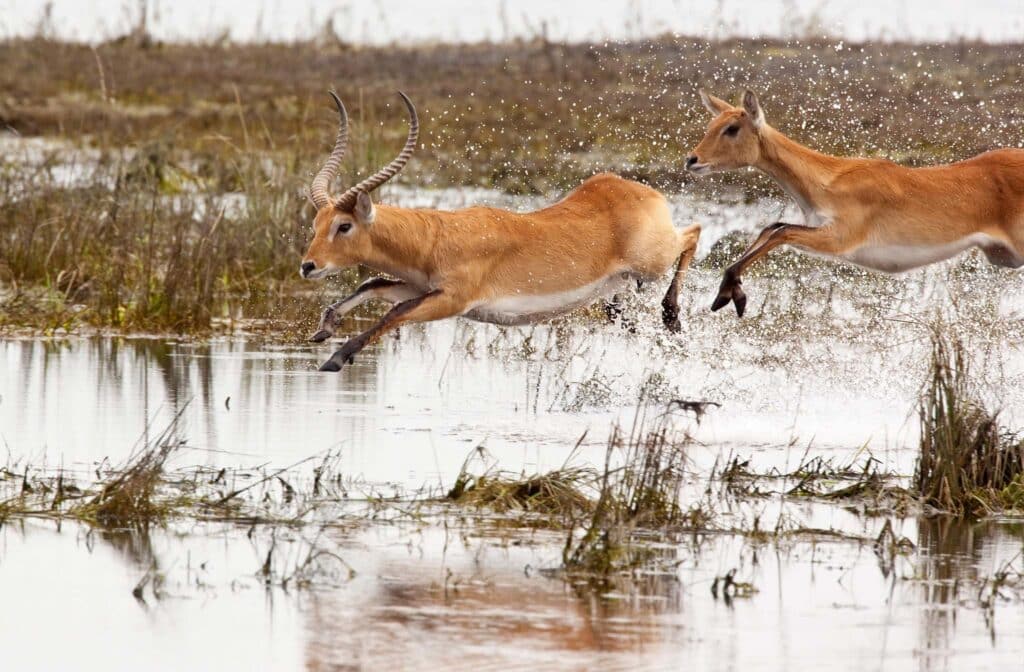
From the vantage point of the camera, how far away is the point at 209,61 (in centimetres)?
4631

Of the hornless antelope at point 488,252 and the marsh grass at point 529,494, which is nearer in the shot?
the marsh grass at point 529,494

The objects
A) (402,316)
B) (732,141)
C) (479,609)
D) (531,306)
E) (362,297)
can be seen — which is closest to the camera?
(479,609)

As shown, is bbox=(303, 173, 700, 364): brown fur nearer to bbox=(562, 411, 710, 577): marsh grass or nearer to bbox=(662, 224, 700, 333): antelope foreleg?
bbox=(662, 224, 700, 333): antelope foreleg

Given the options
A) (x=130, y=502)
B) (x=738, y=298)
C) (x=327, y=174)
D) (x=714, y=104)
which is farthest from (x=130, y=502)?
(x=714, y=104)

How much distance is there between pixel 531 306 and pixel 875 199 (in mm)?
2266

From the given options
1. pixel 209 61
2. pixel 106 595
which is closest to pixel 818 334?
pixel 106 595

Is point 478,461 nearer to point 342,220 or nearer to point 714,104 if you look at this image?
point 342,220

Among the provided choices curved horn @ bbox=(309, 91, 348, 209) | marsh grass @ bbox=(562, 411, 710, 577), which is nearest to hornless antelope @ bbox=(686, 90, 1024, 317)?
curved horn @ bbox=(309, 91, 348, 209)

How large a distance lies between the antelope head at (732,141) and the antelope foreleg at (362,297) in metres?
1.91

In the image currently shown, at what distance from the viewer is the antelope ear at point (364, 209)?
1032 cm

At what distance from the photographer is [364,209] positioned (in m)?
10.4

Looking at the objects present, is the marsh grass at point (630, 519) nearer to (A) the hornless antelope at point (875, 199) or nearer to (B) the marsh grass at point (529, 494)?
(B) the marsh grass at point (529, 494)

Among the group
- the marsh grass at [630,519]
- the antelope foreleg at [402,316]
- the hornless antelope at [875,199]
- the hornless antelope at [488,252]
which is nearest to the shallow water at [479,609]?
the marsh grass at [630,519]

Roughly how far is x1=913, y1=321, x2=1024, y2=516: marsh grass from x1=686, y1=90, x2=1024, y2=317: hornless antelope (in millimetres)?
2539
